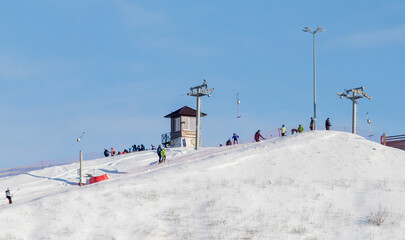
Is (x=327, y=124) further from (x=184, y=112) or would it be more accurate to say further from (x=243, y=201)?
(x=243, y=201)

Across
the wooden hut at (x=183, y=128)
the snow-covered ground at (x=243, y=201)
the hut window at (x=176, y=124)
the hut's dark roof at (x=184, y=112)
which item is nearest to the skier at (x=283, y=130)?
the snow-covered ground at (x=243, y=201)

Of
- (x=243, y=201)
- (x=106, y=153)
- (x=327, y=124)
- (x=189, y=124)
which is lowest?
(x=243, y=201)

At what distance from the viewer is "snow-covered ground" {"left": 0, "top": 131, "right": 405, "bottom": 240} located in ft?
81.5

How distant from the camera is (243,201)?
28062mm

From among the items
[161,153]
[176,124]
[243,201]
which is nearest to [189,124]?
[176,124]

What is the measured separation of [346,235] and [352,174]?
9776 millimetres

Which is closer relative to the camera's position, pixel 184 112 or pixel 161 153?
pixel 161 153

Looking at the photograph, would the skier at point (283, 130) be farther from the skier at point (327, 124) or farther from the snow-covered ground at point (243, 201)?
the snow-covered ground at point (243, 201)

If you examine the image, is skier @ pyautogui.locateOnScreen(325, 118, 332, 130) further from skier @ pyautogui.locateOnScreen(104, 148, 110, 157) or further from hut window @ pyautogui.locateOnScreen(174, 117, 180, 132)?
skier @ pyautogui.locateOnScreen(104, 148, 110, 157)

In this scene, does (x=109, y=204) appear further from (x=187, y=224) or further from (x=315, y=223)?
(x=315, y=223)

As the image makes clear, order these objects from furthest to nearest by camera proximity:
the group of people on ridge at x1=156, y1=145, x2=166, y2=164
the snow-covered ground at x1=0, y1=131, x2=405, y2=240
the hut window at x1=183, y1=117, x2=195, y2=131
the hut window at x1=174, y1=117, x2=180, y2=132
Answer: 1. the hut window at x1=174, y1=117, x2=180, y2=132
2. the hut window at x1=183, y1=117, x2=195, y2=131
3. the group of people on ridge at x1=156, y1=145, x2=166, y2=164
4. the snow-covered ground at x1=0, y1=131, x2=405, y2=240

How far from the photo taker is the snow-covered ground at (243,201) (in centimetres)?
2483

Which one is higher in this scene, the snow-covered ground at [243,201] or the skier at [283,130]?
the skier at [283,130]

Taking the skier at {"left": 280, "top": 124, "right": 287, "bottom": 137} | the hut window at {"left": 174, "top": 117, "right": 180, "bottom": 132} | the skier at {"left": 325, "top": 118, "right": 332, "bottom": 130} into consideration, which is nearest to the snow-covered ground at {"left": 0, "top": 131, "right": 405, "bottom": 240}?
the skier at {"left": 280, "top": 124, "right": 287, "bottom": 137}
